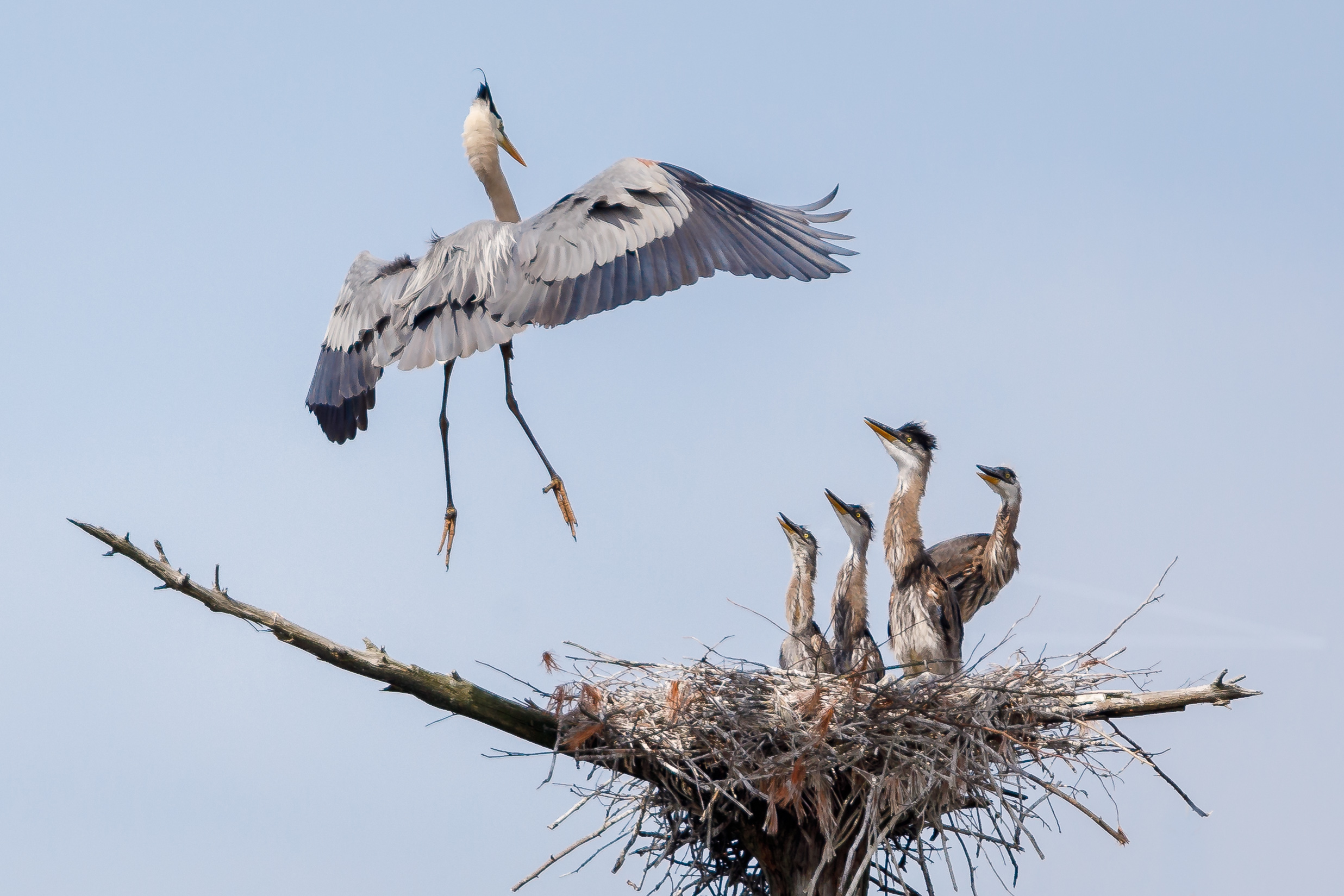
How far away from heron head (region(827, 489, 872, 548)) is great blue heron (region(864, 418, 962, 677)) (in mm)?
204

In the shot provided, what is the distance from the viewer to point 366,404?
25.7 ft

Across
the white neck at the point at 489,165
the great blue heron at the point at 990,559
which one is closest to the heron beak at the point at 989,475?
the great blue heron at the point at 990,559

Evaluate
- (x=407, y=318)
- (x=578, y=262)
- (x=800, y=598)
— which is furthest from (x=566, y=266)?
(x=800, y=598)

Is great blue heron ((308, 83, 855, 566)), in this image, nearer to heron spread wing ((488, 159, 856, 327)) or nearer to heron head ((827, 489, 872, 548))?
heron spread wing ((488, 159, 856, 327))

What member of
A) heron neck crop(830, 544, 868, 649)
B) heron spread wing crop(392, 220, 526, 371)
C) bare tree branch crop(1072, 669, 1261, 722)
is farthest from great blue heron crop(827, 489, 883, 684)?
heron spread wing crop(392, 220, 526, 371)

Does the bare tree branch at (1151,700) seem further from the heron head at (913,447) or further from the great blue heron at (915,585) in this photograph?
the heron head at (913,447)

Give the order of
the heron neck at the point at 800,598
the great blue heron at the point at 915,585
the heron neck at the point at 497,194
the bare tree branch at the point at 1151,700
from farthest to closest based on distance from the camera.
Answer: the heron neck at the point at 497,194 → the heron neck at the point at 800,598 → the great blue heron at the point at 915,585 → the bare tree branch at the point at 1151,700

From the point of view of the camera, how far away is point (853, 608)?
7406mm

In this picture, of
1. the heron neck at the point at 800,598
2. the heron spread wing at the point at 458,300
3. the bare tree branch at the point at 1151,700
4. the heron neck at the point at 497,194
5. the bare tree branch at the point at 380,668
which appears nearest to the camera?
the bare tree branch at the point at 380,668

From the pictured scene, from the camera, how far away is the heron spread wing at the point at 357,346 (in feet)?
23.8

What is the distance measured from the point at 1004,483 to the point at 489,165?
11.6 ft

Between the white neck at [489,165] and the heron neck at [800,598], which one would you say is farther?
the white neck at [489,165]

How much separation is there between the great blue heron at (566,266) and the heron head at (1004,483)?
188 centimetres

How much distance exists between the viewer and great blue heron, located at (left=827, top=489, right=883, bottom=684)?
7281 millimetres
